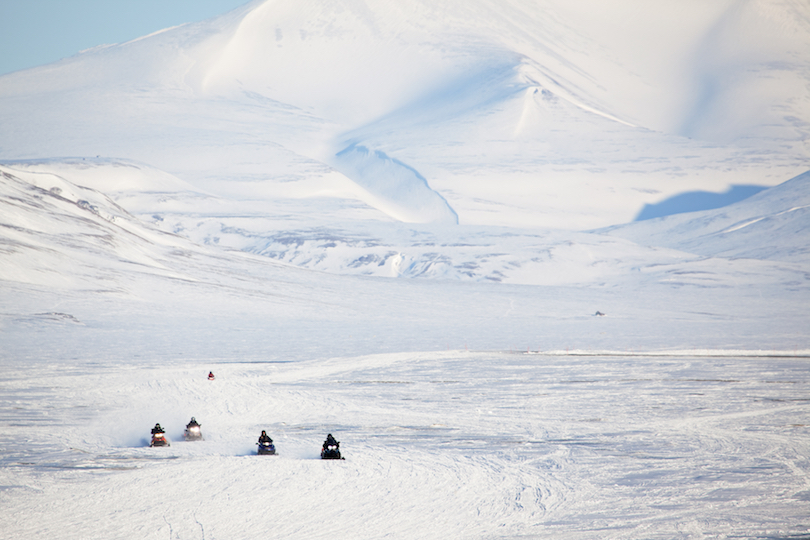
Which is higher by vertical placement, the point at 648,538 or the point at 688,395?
the point at 688,395

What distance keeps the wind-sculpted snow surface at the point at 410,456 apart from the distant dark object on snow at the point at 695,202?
409 feet

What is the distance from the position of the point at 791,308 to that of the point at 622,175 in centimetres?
9465

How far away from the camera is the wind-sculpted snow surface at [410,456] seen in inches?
460

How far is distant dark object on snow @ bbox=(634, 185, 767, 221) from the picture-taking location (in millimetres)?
146375

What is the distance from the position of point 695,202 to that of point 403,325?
380 ft

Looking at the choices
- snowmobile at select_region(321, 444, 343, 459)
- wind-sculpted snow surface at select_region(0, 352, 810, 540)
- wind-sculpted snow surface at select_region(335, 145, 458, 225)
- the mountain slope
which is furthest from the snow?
the mountain slope

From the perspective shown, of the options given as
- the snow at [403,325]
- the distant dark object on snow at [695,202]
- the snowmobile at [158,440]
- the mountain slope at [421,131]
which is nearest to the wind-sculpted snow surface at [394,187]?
the snow at [403,325]

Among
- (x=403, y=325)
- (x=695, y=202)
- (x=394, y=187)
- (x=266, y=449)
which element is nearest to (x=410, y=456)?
(x=266, y=449)

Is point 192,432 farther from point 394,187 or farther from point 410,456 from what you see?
point 394,187

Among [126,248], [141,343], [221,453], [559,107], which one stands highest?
[559,107]

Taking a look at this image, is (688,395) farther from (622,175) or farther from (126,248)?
(622,175)

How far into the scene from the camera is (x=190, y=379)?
1027 inches

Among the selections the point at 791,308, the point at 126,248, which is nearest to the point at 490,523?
the point at 791,308

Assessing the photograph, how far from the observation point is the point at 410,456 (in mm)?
15727
